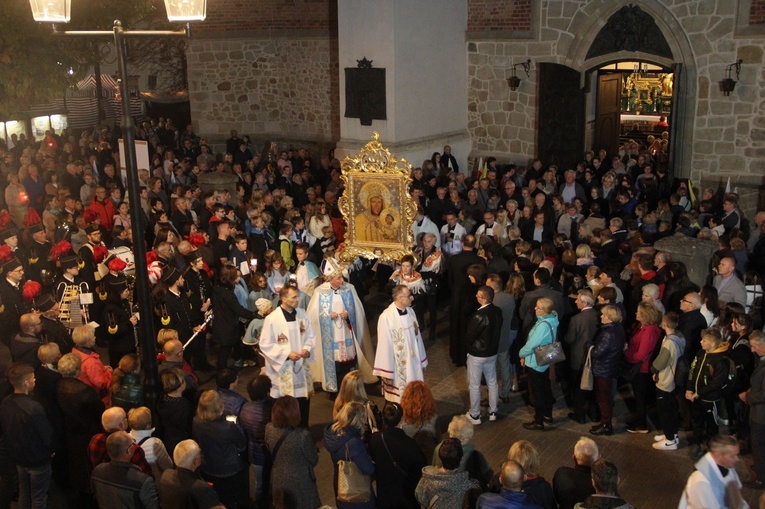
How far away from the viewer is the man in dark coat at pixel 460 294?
34.0 ft

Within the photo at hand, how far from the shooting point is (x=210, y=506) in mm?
6098

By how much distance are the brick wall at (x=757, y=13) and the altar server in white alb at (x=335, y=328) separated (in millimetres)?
10538

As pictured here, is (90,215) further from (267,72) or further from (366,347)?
(267,72)

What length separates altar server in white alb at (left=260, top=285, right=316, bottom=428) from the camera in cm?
889

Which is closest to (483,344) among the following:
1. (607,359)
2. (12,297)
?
(607,359)

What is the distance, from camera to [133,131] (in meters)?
7.36

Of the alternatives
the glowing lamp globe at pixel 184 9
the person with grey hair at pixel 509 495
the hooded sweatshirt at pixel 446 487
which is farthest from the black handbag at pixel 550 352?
the glowing lamp globe at pixel 184 9

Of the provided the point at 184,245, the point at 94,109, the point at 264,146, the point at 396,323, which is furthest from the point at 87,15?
the point at 94,109

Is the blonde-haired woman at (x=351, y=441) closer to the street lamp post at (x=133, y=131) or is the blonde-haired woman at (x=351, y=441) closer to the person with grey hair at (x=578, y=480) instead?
the person with grey hair at (x=578, y=480)

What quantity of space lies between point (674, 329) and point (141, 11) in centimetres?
1888

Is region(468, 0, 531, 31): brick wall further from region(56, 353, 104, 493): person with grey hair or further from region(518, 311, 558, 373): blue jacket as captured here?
region(56, 353, 104, 493): person with grey hair

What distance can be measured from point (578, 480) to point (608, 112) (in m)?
17.1

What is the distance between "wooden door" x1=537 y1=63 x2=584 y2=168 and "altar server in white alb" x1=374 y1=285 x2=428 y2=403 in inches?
445

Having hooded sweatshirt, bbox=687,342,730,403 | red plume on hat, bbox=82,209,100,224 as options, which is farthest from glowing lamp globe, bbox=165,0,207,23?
red plume on hat, bbox=82,209,100,224
